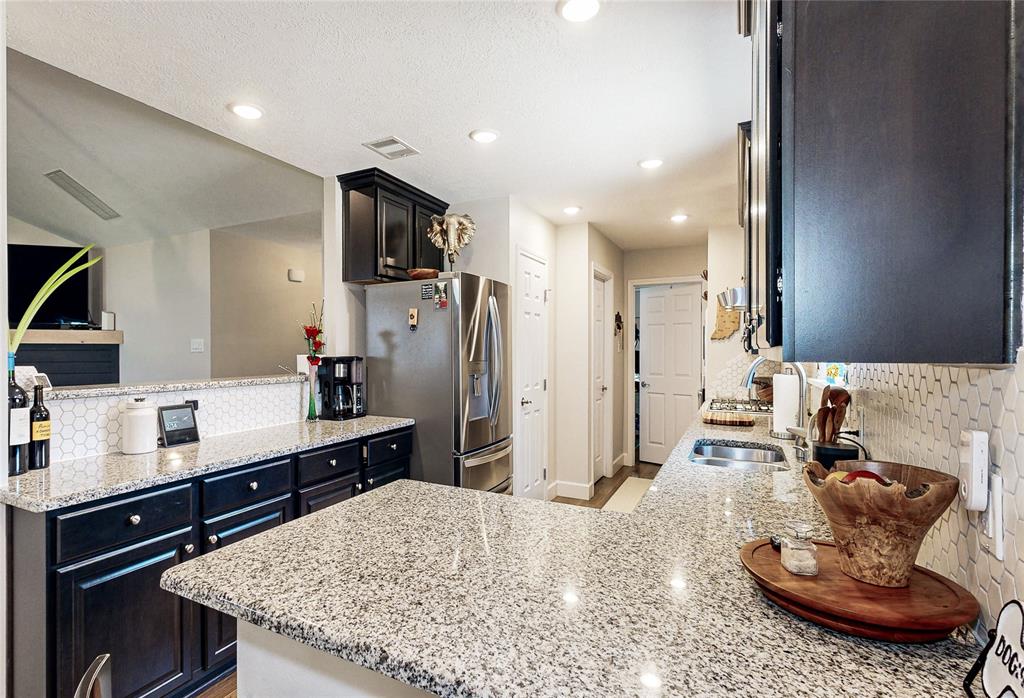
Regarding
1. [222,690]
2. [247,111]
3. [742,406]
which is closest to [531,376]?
[742,406]

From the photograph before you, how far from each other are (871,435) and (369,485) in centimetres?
232

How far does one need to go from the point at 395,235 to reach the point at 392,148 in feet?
2.36

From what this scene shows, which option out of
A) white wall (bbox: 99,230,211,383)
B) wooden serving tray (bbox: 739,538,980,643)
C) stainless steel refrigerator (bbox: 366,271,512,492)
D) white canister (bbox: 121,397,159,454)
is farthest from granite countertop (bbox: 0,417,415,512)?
white wall (bbox: 99,230,211,383)

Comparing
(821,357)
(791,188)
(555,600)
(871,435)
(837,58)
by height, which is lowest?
(555,600)

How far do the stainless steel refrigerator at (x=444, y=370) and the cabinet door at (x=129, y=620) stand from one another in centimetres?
141

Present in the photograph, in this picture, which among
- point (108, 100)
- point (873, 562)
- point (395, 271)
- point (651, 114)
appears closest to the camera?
point (873, 562)

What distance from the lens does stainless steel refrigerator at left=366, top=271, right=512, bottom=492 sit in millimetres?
3008

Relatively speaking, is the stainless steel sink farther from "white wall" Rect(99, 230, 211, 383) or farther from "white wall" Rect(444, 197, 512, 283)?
"white wall" Rect(99, 230, 211, 383)

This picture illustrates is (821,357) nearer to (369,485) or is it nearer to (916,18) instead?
(916,18)

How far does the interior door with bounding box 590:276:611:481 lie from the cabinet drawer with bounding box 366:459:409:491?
2219 millimetres

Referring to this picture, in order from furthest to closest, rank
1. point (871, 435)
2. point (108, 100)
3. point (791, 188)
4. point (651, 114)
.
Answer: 1. point (108, 100)
2. point (651, 114)
3. point (871, 435)
4. point (791, 188)

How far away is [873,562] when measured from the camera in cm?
77

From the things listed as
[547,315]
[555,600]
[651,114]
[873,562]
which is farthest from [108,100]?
[873,562]

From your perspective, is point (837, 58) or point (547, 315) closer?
point (837, 58)
